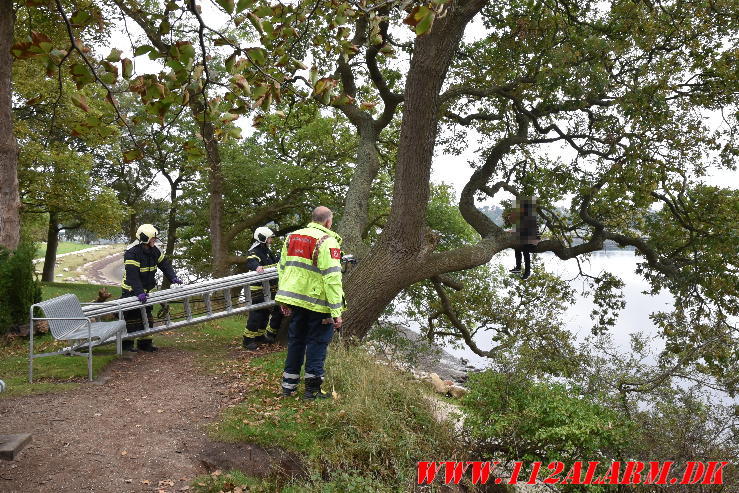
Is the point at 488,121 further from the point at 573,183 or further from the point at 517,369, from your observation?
the point at 517,369

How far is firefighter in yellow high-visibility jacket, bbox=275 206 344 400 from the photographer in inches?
235

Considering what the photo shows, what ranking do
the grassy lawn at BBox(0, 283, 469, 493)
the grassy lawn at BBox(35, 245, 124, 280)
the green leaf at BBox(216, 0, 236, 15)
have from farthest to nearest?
the grassy lawn at BBox(35, 245, 124, 280), the grassy lawn at BBox(0, 283, 469, 493), the green leaf at BBox(216, 0, 236, 15)

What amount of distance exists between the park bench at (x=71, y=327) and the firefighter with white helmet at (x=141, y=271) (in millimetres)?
615

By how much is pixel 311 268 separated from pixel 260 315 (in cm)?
322

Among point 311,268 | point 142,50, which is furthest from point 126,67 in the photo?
point 311,268

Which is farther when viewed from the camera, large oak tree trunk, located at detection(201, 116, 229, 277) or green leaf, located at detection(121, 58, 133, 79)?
large oak tree trunk, located at detection(201, 116, 229, 277)

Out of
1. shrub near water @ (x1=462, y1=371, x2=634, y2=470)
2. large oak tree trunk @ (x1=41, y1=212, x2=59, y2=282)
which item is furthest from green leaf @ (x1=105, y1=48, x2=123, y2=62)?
large oak tree trunk @ (x1=41, y1=212, x2=59, y2=282)

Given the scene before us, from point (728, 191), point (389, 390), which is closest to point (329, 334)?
point (389, 390)

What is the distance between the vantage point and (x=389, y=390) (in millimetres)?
6430

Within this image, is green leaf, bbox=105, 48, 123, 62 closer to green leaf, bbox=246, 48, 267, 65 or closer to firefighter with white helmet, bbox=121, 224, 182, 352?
green leaf, bbox=246, 48, 267, 65

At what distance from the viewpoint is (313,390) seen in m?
6.24

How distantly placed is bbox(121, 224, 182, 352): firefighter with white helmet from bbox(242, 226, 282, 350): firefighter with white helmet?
1.31m

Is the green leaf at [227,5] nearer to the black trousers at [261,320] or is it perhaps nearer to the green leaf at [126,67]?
the green leaf at [126,67]

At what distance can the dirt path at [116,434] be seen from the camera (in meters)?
4.24
